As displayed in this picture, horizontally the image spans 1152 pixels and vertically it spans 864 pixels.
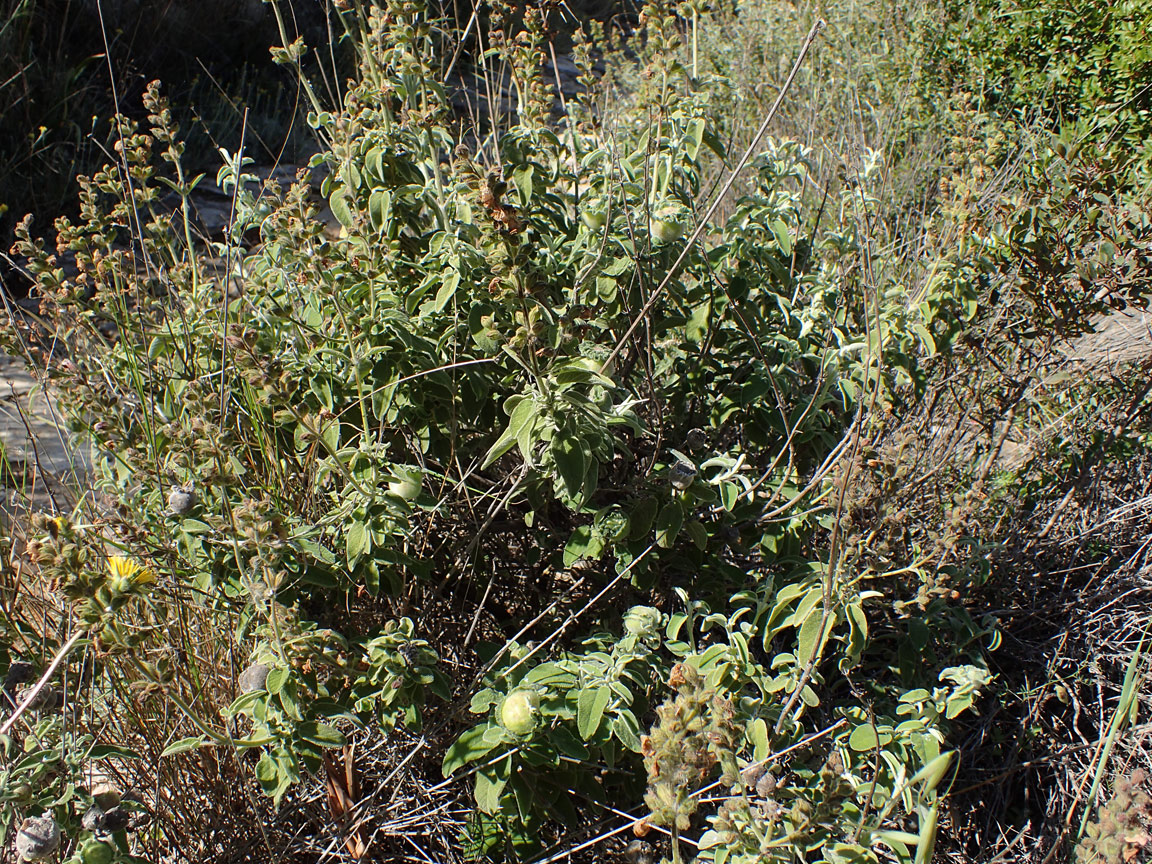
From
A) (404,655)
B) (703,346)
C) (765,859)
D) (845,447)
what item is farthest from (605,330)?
(765,859)

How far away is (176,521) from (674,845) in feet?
3.67

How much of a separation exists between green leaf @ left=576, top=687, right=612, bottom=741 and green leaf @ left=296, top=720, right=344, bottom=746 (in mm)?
390

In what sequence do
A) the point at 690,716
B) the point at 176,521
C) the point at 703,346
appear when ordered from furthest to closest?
the point at 703,346 → the point at 176,521 → the point at 690,716

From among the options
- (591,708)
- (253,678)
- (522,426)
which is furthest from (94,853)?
(522,426)

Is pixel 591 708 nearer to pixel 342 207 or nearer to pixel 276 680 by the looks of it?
pixel 276 680

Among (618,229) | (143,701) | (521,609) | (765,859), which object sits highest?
(618,229)

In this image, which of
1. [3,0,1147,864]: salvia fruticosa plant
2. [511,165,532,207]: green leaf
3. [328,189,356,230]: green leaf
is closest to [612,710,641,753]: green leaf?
[3,0,1147,864]: salvia fruticosa plant

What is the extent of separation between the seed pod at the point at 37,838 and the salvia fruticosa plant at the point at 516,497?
0.04 metres

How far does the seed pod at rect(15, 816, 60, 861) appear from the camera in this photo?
1.22 meters

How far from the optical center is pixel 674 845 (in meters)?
1.21

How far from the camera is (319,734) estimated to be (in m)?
1.41

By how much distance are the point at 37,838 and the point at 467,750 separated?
2.09 feet

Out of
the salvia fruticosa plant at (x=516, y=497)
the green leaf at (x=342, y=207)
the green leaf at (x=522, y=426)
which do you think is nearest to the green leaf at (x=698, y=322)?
the salvia fruticosa plant at (x=516, y=497)

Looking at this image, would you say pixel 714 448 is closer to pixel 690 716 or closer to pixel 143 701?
pixel 690 716
